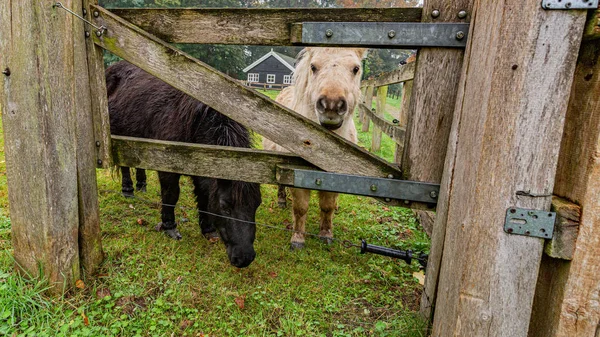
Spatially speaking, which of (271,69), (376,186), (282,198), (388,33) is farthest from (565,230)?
(271,69)

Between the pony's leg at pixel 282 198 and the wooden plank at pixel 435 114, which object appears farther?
the pony's leg at pixel 282 198

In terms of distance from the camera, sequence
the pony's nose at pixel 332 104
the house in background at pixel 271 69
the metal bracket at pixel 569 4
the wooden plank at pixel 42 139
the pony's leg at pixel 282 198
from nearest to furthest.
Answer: the metal bracket at pixel 569 4 < the wooden plank at pixel 42 139 < the pony's nose at pixel 332 104 < the pony's leg at pixel 282 198 < the house in background at pixel 271 69

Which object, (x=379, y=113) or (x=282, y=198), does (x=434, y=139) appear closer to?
(x=282, y=198)

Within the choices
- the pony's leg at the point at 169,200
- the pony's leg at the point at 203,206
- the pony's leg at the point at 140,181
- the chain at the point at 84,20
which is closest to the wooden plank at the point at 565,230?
the pony's leg at the point at 203,206

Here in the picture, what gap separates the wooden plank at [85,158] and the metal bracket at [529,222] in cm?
237

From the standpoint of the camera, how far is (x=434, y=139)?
1700 mm

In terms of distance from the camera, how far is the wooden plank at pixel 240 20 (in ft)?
5.31

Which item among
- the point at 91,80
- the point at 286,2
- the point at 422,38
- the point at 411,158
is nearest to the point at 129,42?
the point at 91,80

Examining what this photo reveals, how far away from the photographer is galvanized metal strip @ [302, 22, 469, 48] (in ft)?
5.02

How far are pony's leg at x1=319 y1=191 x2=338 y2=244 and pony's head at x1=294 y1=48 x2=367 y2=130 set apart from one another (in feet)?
2.90

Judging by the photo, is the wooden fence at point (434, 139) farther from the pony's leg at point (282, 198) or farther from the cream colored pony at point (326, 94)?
the pony's leg at point (282, 198)

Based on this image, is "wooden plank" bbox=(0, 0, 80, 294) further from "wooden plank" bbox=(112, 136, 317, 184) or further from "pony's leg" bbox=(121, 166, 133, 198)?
"pony's leg" bbox=(121, 166, 133, 198)

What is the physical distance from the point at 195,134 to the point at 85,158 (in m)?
0.84

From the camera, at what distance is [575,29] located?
3.85 feet
